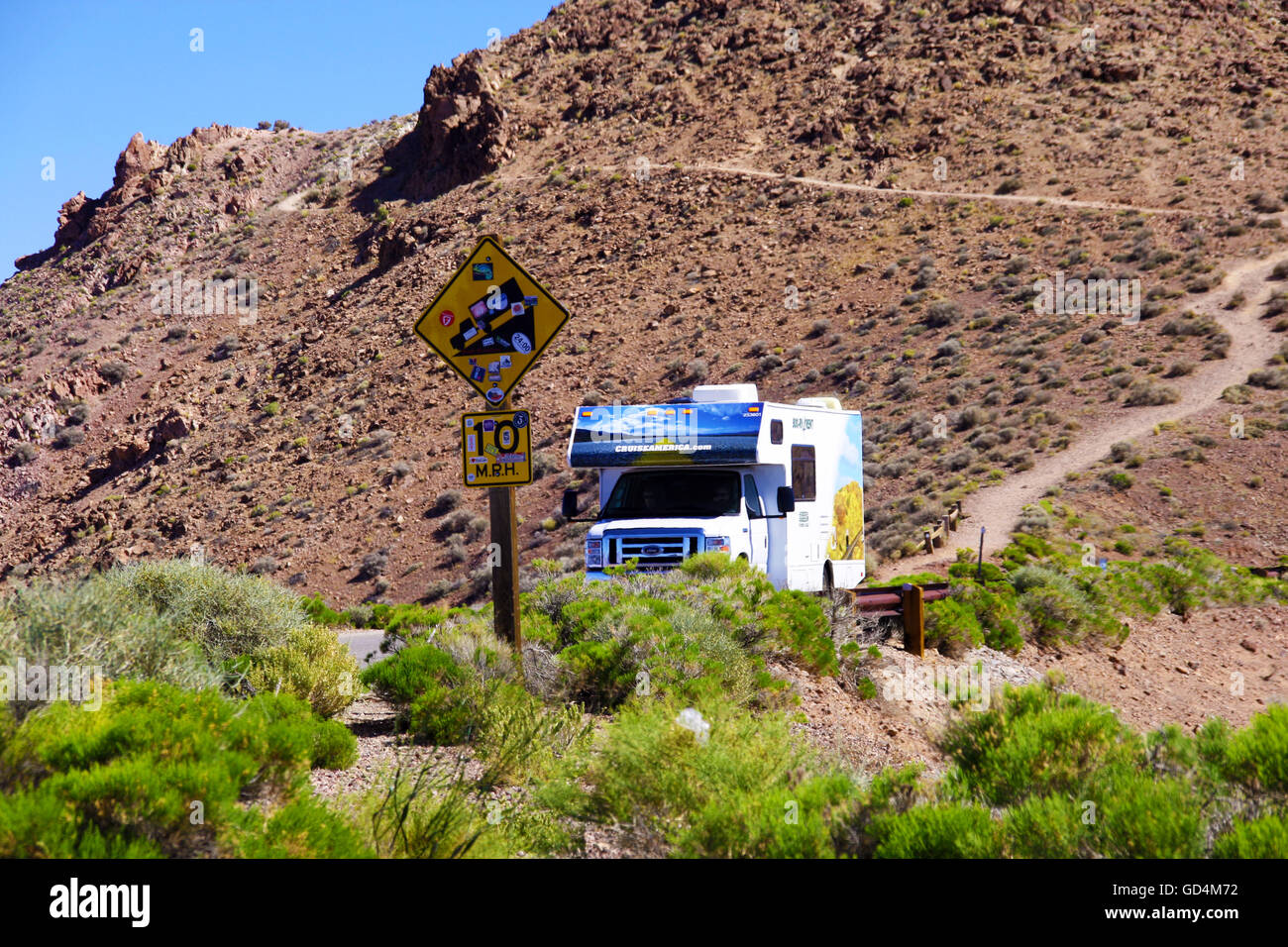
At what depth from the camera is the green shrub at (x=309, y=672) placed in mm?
7426

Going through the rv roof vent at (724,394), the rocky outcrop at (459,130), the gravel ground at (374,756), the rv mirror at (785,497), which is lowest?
the gravel ground at (374,756)

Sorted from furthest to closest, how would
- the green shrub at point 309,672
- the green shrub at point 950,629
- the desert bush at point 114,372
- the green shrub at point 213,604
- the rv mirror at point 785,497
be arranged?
1. the desert bush at point 114,372
2. the green shrub at point 950,629
3. the rv mirror at point 785,497
4. the green shrub at point 213,604
5. the green shrub at point 309,672

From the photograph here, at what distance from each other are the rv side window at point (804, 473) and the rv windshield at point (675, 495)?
4.75 ft

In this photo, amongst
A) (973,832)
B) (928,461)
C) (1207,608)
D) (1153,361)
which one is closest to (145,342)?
(928,461)

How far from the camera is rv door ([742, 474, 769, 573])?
1274 cm

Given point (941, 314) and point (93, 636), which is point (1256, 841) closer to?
point (93, 636)

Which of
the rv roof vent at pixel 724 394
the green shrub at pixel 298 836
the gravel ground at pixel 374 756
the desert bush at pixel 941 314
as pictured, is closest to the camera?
the green shrub at pixel 298 836

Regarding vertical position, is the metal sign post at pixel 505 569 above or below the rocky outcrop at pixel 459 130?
below

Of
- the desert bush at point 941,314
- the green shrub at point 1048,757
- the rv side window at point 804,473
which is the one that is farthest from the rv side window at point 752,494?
the desert bush at point 941,314

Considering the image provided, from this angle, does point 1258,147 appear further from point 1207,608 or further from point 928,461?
point 1207,608

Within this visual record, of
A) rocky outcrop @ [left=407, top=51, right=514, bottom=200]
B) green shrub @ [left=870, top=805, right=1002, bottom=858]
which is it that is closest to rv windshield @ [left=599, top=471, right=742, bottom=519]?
green shrub @ [left=870, top=805, right=1002, bottom=858]

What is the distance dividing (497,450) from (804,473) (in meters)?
7.24

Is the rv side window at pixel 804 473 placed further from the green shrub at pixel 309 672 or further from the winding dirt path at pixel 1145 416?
the winding dirt path at pixel 1145 416

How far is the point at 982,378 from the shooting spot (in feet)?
114
